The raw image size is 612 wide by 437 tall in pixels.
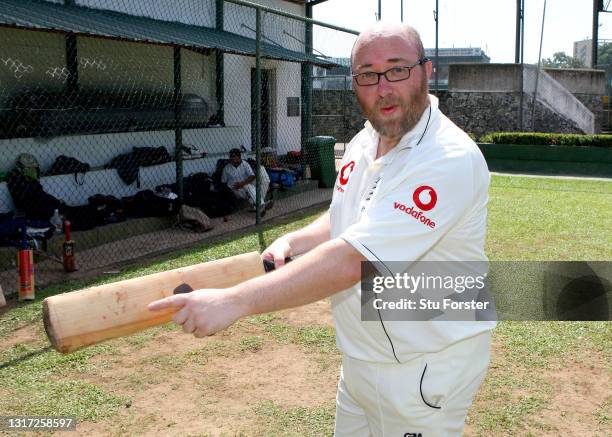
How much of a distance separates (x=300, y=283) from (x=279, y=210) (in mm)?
10471

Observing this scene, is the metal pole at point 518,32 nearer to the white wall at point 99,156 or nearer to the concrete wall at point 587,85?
the concrete wall at point 587,85

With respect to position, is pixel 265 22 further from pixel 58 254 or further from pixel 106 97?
pixel 58 254

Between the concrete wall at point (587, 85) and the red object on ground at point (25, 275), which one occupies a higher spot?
the concrete wall at point (587, 85)

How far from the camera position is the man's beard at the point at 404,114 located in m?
2.20

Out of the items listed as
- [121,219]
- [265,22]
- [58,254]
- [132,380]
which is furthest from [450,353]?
[265,22]

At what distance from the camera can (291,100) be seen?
17109 mm

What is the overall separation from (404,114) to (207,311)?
89 centimetres

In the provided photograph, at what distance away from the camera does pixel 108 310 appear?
79.3 inches

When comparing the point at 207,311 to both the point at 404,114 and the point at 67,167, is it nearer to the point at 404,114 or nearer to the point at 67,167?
the point at 404,114

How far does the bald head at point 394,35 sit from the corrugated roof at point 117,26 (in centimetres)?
633

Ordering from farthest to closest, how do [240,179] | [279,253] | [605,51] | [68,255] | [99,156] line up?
[605,51] < [240,179] < [99,156] < [68,255] < [279,253]

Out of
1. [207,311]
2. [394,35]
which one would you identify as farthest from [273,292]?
[394,35]

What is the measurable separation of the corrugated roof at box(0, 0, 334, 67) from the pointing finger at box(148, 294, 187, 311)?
6398 millimetres

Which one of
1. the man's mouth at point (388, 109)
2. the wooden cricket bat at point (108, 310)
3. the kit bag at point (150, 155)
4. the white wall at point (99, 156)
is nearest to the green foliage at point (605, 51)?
the white wall at point (99, 156)
